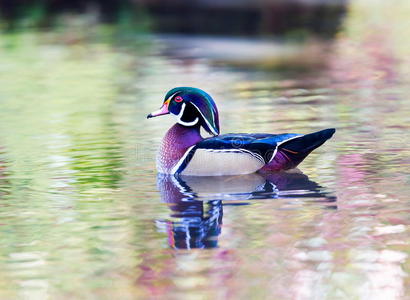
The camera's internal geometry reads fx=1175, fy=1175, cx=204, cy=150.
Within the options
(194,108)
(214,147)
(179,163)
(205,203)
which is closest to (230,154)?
(214,147)

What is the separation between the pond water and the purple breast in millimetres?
178

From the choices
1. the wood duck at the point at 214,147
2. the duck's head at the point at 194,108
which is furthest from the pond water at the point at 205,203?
the duck's head at the point at 194,108

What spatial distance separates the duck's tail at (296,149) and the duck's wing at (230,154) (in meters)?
0.05

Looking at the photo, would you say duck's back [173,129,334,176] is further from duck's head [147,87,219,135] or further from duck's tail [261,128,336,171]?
duck's head [147,87,219,135]

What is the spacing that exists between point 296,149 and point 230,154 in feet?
1.82

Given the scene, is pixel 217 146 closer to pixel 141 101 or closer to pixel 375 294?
pixel 375 294

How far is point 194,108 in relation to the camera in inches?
402

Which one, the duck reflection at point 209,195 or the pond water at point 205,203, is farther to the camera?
the duck reflection at point 209,195

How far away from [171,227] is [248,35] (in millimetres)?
16299

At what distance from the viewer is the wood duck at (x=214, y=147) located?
9820 millimetres

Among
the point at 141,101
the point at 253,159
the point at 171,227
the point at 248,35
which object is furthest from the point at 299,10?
the point at 171,227

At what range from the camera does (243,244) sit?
7633 mm

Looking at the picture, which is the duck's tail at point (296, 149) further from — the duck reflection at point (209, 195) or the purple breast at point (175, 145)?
the purple breast at point (175, 145)

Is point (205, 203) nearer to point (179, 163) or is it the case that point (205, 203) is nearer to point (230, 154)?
point (230, 154)
